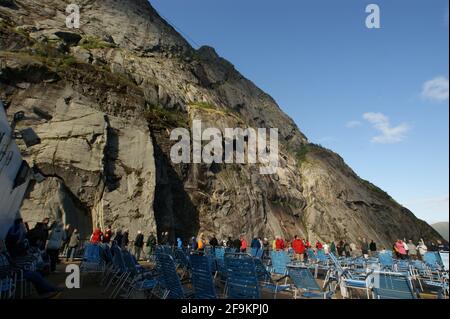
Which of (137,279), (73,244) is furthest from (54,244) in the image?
(137,279)

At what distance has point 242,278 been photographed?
434cm

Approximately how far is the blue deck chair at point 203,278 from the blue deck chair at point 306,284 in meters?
1.79

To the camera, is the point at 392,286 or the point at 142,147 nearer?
the point at 392,286

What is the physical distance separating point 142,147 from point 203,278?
17.9 meters

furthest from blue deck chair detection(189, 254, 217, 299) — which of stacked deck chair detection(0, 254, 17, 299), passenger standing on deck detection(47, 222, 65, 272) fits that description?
passenger standing on deck detection(47, 222, 65, 272)

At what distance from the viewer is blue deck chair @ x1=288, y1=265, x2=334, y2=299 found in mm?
5301

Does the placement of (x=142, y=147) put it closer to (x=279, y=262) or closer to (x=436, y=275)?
(x=279, y=262)

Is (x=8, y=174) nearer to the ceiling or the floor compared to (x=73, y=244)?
nearer to the ceiling

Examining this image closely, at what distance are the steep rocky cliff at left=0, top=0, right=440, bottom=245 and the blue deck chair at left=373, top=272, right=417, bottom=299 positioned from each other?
16059 mm

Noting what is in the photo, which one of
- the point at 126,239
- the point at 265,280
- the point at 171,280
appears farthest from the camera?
the point at 126,239

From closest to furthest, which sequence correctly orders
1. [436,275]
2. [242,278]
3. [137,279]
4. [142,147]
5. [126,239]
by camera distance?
[242,278], [137,279], [436,275], [126,239], [142,147]

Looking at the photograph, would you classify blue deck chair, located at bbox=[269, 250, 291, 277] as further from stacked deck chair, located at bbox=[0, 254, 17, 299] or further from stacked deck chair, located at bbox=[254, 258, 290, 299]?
stacked deck chair, located at bbox=[0, 254, 17, 299]
